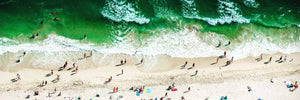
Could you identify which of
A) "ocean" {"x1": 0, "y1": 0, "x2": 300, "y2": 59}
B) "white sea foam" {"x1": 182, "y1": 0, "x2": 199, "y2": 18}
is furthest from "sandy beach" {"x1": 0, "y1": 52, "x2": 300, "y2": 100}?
"white sea foam" {"x1": 182, "y1": 0, "x2": 199, "y2": 18}

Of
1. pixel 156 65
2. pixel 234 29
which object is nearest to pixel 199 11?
pixel 234 29

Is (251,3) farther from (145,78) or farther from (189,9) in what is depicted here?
(145,78)

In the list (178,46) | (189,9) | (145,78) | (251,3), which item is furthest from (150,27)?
(251,3)

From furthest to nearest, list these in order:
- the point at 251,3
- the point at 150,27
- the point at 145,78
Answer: the point at 251,3 < the point at 150,27 < the point at 145,78

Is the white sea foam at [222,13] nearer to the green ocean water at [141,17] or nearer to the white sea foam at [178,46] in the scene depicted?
the green ocean water at [141,17]

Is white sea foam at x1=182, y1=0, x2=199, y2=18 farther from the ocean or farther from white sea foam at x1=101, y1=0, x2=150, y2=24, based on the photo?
white sea foam at x1=101, y1=0, x2=150, y2=24

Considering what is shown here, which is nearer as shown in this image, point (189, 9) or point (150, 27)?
point (150, 27)

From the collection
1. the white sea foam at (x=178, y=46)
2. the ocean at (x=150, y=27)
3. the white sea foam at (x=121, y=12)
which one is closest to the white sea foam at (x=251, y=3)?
the ocean at (x=150, y=27)

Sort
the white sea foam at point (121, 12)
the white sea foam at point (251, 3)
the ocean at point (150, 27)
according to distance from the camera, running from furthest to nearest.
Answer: the white sea foam at point (251, 3) → the white sea foam at point (121, 12) → the ocean at point (150, 27)
